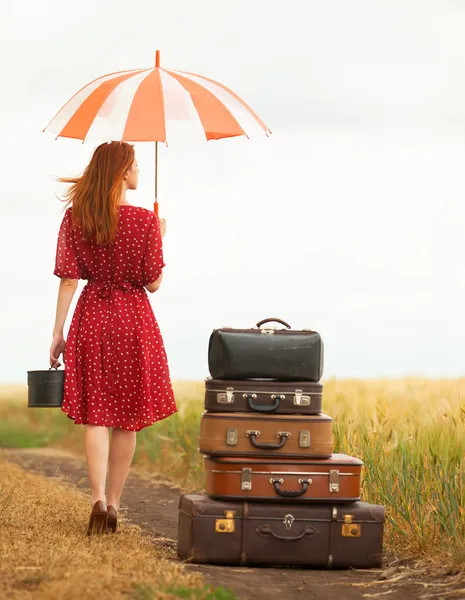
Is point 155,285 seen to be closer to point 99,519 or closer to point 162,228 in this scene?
point 162,228

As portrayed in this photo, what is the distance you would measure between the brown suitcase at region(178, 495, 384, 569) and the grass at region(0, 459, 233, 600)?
0.82ft

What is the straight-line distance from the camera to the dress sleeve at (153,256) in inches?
236

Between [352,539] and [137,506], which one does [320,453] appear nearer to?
[352,539]

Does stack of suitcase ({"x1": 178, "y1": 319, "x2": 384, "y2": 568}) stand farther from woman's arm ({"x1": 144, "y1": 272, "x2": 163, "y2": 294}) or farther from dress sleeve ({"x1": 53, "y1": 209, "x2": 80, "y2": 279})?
dress sleeve ({"x1": 53, "y1": 209, "x2": 80, "y2": 279})

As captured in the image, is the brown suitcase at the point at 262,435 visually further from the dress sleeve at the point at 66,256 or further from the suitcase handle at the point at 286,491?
the dress sleeve at the point at 66,256

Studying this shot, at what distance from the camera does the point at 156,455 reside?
10.9 m

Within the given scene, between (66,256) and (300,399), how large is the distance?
162 cm

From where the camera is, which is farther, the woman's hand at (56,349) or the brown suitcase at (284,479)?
the woman's hand at (56,349)

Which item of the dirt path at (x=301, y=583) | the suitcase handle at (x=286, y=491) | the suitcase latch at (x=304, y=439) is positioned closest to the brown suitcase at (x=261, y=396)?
the suitcase latch at (x=304, y=439)

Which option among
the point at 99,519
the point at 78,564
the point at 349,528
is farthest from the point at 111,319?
the point at 349,528

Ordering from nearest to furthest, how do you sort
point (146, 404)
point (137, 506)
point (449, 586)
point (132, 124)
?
point (449, 586)
point (146, 404)
point (132, 124)
point (137, 506)

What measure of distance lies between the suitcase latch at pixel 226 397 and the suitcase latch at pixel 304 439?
1.39 feet

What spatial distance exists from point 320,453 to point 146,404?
108 centimetres

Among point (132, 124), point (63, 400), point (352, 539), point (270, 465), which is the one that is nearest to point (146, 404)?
point (63, 400)
